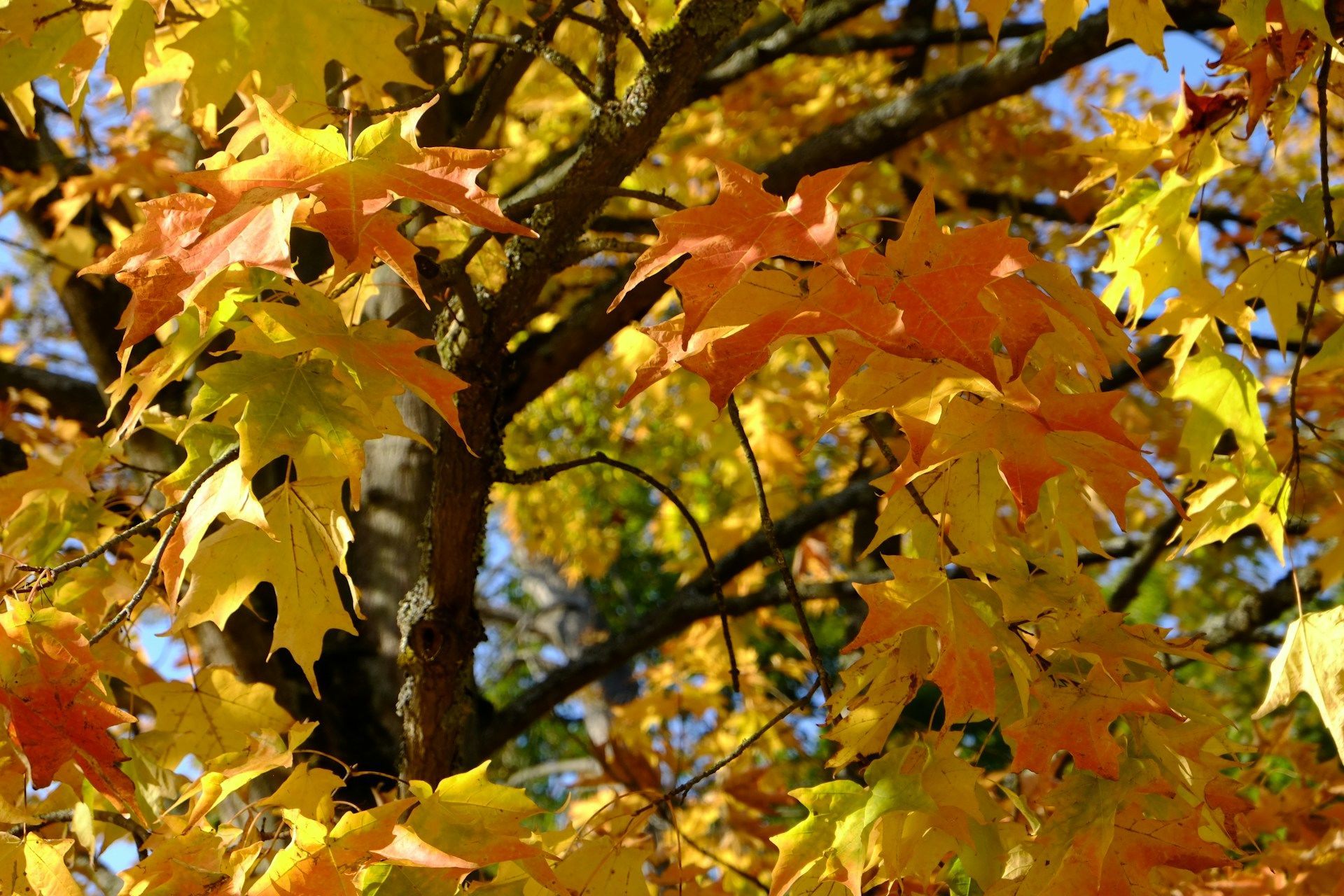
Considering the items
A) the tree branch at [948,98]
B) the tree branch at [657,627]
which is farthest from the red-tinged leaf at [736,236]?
the tree branch at [657,627]

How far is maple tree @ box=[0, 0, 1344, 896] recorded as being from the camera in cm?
98

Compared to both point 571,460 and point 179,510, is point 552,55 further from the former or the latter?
point 179,510

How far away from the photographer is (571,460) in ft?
6.10

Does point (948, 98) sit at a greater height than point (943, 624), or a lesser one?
greater

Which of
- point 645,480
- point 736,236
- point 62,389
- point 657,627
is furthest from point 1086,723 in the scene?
point 62,389

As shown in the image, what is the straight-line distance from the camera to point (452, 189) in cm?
→ 97

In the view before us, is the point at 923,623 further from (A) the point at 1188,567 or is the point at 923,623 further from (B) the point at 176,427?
(A) the point at 1188,567

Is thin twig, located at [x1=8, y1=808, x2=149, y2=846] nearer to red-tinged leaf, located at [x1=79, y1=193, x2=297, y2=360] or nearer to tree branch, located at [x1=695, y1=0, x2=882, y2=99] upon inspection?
red-tinged leaf, located at [x1=79, y1=193, x2=297, y2=360]

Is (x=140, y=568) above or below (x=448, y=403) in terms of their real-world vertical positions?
below

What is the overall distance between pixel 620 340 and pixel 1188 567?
11.6 ft

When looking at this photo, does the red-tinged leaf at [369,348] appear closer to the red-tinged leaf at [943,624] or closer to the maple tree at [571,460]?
the maple tree at [571,460]

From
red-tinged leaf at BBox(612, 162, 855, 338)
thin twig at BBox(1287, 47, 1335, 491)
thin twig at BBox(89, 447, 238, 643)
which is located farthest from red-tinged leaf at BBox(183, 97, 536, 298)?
thin twig at BBox(1287, 47, 1335, 491)

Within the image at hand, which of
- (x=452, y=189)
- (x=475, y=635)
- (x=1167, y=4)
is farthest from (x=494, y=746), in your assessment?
(x=1167, y=4)

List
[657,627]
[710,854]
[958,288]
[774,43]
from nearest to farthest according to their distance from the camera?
[958,288], [710,854], [657,627], [774,43]
